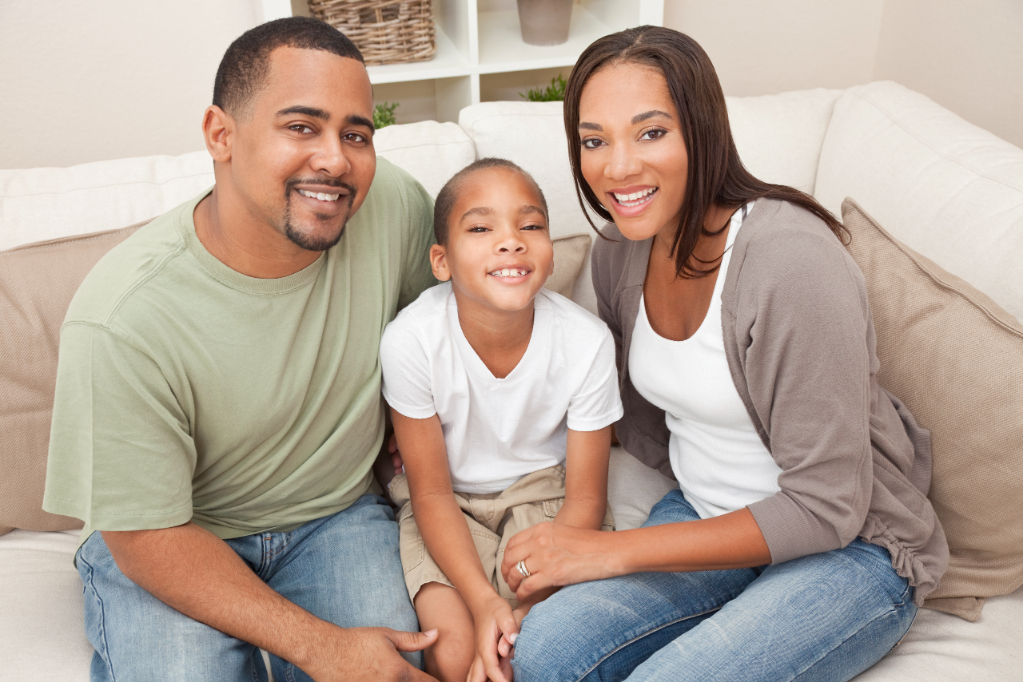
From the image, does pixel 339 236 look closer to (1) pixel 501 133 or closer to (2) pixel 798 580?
(1) pixel 501 133

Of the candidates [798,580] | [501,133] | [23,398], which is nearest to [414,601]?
[798,580]

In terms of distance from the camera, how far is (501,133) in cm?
176

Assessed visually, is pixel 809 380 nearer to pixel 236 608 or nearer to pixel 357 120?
pixel 357 120

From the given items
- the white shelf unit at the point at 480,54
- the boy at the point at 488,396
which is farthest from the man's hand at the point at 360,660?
the white shelf unit at the point at 480,54

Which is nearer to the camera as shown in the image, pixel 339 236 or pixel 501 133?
pixel 339 236

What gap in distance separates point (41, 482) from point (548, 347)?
90cm

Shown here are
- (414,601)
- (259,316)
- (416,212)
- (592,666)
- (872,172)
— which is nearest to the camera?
(592,666)

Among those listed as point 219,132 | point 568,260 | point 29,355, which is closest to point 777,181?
point 568,260

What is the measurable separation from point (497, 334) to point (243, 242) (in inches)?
17.5

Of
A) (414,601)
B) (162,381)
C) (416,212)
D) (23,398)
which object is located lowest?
(414,601)

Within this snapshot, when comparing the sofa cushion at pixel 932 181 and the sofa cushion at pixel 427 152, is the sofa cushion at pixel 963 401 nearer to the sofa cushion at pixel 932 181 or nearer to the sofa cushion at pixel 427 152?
the sofa cushion at pixel 932 181

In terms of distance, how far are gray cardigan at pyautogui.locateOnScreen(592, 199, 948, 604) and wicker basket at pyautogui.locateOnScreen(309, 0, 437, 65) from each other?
1215 millimetres

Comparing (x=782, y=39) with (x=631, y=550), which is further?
(x=782, y=39)

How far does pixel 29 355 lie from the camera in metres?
1.39
